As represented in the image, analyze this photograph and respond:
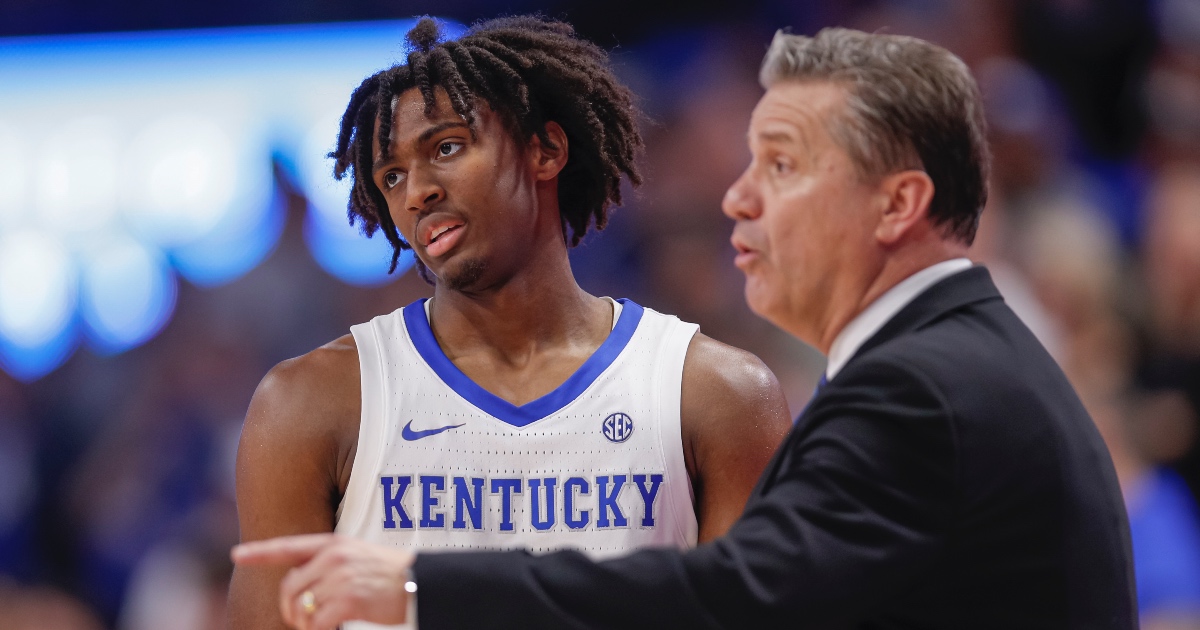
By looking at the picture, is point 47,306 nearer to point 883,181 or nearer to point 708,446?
point 708,446

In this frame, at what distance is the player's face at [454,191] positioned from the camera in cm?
278

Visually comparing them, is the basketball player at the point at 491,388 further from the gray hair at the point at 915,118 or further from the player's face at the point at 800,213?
the gray hair at the point at 915,118

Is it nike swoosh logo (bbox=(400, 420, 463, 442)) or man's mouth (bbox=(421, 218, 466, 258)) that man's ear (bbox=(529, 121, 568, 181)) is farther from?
nike swoosh logo (bbox=(400, 420, 463, 442))

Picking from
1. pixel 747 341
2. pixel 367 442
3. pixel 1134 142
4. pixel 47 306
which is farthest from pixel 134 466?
pixel 1134 142

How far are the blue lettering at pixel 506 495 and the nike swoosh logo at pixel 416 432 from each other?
16cm

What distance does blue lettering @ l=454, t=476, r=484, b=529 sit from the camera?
2.70 metres

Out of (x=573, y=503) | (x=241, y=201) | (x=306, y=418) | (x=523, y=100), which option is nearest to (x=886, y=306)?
(x=573, y=503)

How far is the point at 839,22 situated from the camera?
19.3 ft

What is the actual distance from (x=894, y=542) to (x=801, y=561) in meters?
0.14

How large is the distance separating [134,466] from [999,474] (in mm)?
4991

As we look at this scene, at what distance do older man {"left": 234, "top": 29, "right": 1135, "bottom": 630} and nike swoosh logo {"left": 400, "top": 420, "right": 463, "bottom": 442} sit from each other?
2.52ft

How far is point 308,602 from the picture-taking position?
185cm

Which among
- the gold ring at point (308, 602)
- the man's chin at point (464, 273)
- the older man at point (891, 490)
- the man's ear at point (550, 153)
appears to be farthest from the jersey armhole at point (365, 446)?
the gold ring at point (308, 602)

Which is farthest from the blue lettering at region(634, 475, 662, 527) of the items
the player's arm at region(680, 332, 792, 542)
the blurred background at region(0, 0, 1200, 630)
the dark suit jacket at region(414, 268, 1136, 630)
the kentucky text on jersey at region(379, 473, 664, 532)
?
the blurred background at region(0, 0, 1200, 630)
